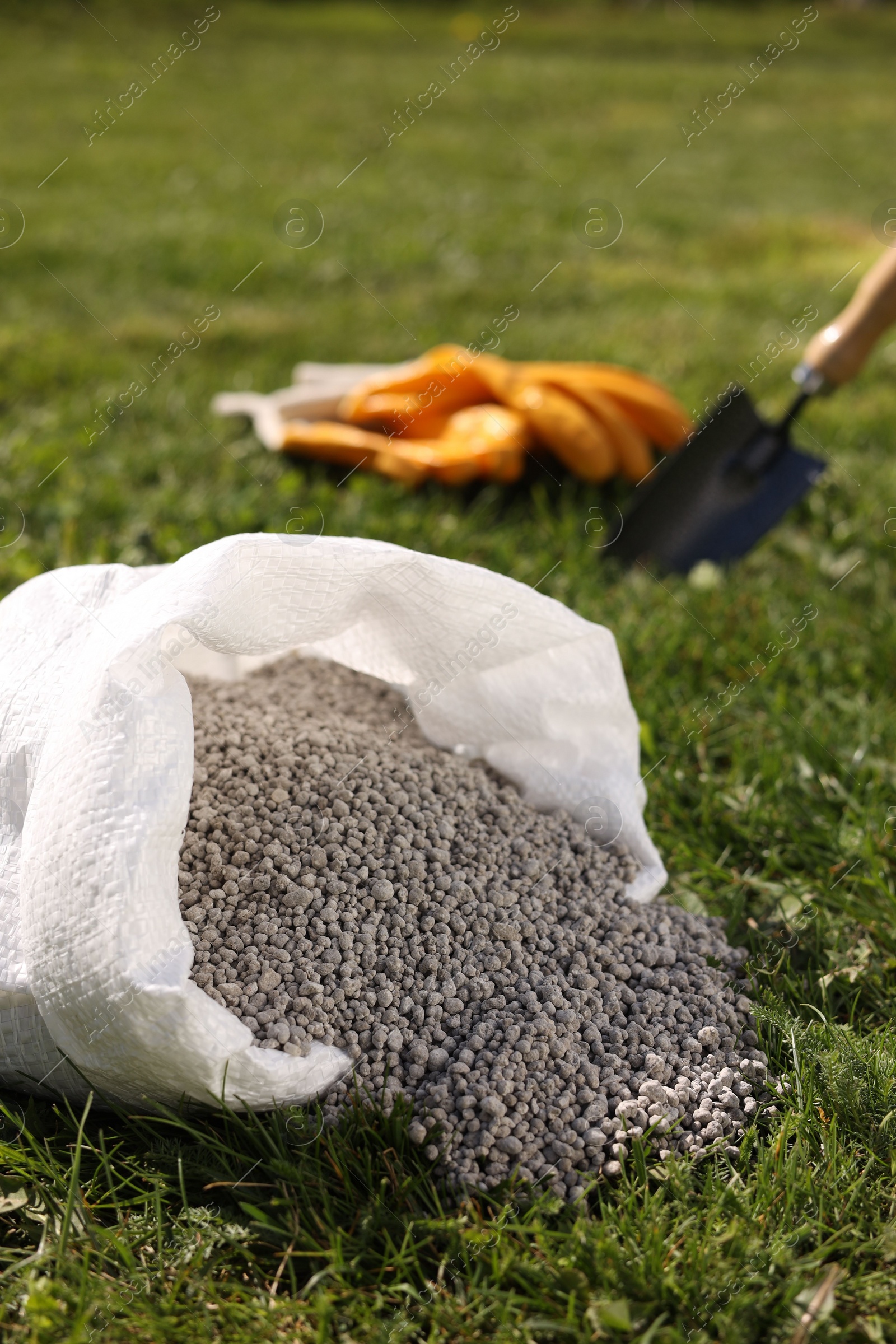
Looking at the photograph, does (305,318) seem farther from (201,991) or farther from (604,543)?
(201,991)

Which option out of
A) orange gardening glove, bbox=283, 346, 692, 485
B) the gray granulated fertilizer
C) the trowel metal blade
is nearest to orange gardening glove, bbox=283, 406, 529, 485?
orange gardening glove, bbox=283, 346, 692, 485

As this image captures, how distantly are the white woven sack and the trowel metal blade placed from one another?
113 centimetres

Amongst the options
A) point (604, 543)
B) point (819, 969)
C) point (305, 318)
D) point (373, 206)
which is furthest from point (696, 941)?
point (373, 206)

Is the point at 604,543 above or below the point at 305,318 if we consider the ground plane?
above

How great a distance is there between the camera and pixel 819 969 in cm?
160

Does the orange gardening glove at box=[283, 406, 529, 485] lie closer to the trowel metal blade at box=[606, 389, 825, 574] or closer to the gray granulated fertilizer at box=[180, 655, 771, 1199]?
the trowel metal blade at box=[606, 389, 825, 574]

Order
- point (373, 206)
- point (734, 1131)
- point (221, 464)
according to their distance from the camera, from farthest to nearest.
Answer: point (373, 206) < point (221, 464) < point (734, 1131)

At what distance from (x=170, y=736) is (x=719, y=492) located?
77.3 inches

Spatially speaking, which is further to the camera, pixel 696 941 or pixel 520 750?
pixel 520 750

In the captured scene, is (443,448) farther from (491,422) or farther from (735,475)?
(735,475)

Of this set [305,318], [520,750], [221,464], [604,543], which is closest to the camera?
[520,750]

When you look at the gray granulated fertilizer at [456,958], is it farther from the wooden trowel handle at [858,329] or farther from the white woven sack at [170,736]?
the wooden trowel handle at [858,329]

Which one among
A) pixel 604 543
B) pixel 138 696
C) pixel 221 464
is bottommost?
pixel 221 464

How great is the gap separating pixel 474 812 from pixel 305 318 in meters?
3.21
